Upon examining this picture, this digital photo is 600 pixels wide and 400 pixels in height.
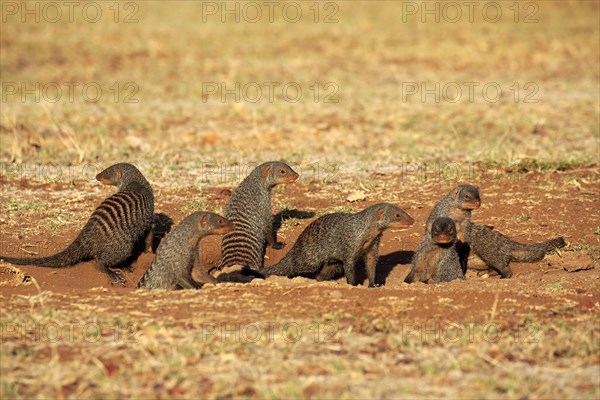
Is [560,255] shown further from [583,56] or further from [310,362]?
[583,56]

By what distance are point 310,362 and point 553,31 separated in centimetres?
1211

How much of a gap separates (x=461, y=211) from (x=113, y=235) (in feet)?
7.63

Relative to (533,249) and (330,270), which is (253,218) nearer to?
(330,270)

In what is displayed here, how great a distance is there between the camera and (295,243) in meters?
6.09

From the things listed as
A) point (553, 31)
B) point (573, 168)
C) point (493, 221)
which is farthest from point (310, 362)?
point (553, 31)

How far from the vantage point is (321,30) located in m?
15.4

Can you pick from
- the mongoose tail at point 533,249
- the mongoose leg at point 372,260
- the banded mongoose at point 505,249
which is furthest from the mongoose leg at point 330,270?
the mongoose tail at point 533,249

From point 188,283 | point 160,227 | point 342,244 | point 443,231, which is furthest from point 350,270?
point 160,227

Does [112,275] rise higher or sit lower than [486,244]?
lower

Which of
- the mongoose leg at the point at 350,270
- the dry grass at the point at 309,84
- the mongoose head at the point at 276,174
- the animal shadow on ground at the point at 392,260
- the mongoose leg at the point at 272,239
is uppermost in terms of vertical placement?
the dry grass at the point at 309,84

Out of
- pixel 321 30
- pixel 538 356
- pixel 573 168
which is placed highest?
pixel 321 30

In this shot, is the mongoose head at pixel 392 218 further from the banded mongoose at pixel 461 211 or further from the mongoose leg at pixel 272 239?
the mongoose leg at pixel 272 239

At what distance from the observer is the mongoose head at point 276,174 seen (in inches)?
263

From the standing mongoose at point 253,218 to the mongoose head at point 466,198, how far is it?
4.33ft
